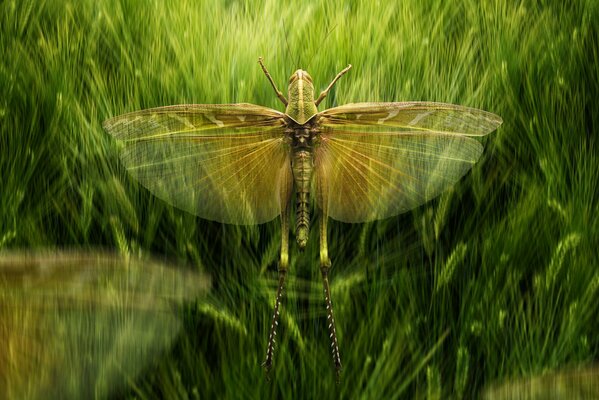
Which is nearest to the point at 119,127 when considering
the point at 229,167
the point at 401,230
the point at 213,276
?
the point at 229,167

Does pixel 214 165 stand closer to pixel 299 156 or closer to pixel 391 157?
pixel 299 156

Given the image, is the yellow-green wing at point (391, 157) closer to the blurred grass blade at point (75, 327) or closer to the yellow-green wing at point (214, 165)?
the yellow-green wing at point (214, 165)

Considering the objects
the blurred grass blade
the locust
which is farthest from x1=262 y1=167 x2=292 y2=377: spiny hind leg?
the blurred grass blade

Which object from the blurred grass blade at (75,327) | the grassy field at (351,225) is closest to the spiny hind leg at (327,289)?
the grassy field at (351,225)

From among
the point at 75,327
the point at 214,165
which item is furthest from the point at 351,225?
the point at 75,327

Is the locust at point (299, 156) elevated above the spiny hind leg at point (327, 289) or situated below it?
above

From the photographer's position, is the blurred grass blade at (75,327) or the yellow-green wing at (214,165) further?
the yellow-green wing at (214,165)
